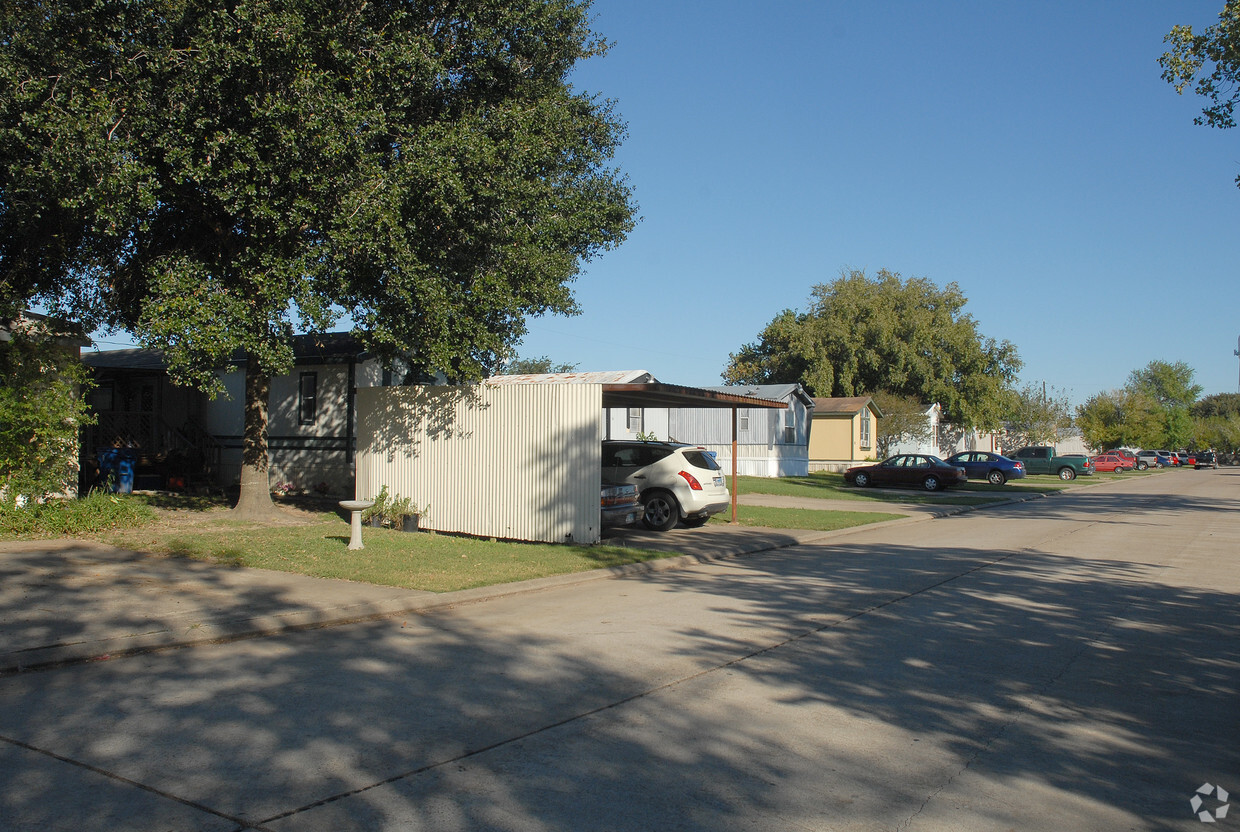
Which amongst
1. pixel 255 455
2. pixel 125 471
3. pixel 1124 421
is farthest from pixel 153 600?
pixel 1124 421

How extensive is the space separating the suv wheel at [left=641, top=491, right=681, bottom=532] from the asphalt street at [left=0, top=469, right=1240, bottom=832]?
23.5 feet

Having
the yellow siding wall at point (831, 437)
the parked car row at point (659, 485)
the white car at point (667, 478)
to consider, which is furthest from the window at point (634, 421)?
the white car at point (667, 478)

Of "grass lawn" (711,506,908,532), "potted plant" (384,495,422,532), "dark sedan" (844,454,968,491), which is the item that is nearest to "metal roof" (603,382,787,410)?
"grass lawn" (711,506,908,532)

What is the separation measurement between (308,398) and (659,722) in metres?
19.6

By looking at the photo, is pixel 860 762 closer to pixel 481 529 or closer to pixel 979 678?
pixel 979 678

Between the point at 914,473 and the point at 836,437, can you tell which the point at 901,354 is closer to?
the point at 836,437

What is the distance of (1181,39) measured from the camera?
21.7 meters

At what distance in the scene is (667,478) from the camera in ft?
57.6

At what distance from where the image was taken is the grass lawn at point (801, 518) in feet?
64.7

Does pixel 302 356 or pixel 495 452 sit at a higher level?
pixel 302 356

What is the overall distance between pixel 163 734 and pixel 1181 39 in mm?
26068

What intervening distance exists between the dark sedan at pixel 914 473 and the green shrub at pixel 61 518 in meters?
29.6

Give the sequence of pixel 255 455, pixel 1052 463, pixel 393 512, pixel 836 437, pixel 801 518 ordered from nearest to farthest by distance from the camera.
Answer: pixel 393 512, pixel 255 455, pixel 801 518, pixel 836 437, pixel 1052 463

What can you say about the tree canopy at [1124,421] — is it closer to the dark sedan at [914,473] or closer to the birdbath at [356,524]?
the dark sedan at [914,473]
